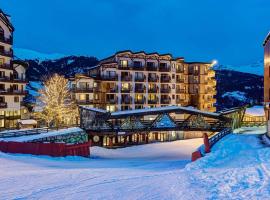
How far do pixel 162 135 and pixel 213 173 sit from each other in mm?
44745

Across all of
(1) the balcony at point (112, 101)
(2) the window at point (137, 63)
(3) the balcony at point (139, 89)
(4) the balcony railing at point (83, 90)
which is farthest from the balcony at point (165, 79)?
(4) the balcony railing at point (83, 90)

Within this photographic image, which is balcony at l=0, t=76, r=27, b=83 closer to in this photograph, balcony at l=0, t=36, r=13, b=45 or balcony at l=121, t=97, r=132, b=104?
balcony at l=0, t=36, r=13, b=45

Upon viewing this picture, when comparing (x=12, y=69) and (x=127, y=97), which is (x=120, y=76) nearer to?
(x=127, y=97)

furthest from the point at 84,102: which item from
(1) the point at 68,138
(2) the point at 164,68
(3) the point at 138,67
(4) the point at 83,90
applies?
(1) the point at 68,138

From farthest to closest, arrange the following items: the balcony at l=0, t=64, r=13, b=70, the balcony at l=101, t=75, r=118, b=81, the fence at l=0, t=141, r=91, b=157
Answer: the balcony at l=101, t=75, r=118, b=81 → the balcony at l=0, t=64, r=13, b=70 → the fence at l=0, t=141, r=91, b=157

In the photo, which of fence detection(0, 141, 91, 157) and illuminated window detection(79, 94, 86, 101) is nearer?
fence detection(0, 141, 91, 157)

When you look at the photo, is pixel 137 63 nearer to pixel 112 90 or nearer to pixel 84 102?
pixel 112 90

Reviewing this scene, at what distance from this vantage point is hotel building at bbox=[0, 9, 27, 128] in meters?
60.3

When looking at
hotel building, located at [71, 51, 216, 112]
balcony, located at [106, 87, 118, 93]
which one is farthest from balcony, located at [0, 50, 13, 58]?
balcony, located at [106, 87, 118, 93]

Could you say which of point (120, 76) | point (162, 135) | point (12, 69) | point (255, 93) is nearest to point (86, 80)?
point (120, 76)

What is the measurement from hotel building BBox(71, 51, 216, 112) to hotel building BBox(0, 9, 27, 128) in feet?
37.5

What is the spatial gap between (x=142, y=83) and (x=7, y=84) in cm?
2841

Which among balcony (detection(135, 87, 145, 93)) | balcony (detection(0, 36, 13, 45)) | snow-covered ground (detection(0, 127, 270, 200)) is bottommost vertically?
snow-covered ground (detection(0, 127, 270, 200))

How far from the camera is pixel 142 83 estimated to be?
3027 inches
